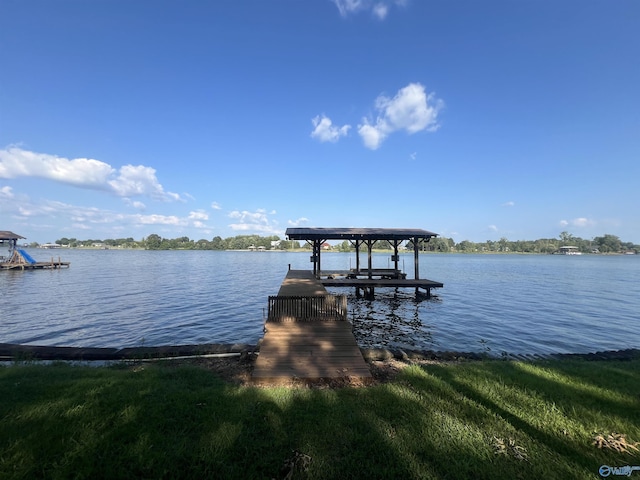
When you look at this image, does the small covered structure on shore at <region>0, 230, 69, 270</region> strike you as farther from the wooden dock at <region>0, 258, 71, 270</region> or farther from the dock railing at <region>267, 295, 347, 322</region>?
the dock railing at <region>267, 295, 347, 322</region>

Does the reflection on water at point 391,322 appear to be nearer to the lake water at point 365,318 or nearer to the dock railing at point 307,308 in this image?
the lake water at point 365,318

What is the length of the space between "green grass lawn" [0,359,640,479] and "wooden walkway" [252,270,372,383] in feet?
3.81

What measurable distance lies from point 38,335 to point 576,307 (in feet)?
114

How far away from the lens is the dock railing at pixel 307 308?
10599mm

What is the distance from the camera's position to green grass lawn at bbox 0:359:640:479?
3559mm

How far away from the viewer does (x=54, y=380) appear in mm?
5883

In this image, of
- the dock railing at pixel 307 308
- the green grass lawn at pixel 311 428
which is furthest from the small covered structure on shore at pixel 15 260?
the green grass lawn at pixel 311 428

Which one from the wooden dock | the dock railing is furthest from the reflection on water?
the wooden dock

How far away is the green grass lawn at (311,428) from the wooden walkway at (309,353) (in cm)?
116

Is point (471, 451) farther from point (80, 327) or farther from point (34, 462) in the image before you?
point (80, 327)

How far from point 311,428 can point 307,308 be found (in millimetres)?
6497

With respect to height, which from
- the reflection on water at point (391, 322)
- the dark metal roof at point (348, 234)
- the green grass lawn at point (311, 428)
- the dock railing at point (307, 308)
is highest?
the dark metal roof at point (348, 234)

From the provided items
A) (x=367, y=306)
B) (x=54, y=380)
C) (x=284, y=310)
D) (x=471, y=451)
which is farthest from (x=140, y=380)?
(x=367, y=306)

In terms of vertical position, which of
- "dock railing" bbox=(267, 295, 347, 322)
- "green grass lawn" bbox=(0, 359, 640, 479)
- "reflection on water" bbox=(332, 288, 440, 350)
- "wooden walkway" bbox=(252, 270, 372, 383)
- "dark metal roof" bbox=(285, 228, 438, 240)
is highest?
"dark metal roof" bbox=(285, 228, 438, 240)
